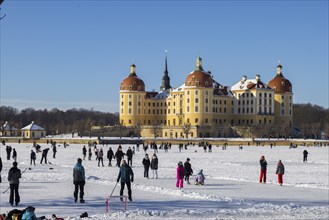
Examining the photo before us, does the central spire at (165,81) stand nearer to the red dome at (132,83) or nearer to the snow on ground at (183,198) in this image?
the red dome at (132,83)

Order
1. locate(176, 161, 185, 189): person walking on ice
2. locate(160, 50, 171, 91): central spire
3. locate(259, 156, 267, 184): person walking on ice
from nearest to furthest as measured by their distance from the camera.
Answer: locate(176, 161, 185, 189): person walking on ice → locate(259, 156, 267, 184): person walking on ice → locate(160, 50, 171, 91): central spire

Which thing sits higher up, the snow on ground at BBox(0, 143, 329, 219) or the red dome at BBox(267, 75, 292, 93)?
the red dome at BBox(267, 75, 292, 93)

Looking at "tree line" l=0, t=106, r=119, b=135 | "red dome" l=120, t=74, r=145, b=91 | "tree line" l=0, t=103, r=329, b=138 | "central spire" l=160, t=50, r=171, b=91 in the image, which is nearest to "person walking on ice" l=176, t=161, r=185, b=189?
"red dome" l=120, t=74, r=145, b=91

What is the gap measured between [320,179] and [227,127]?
7713 cm

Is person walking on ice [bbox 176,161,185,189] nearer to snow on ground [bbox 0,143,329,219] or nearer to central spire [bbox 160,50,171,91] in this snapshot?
snow on ground [bbox 0,143,329,219]

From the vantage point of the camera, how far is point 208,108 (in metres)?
103

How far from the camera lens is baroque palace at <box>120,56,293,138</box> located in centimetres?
10025

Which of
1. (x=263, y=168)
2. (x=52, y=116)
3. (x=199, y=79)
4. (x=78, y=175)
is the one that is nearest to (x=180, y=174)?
(x=263, y=168)

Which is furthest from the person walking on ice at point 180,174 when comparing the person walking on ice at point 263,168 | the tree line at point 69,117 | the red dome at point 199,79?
the tree line at point 69,117

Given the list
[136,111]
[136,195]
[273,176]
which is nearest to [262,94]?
[136,111]

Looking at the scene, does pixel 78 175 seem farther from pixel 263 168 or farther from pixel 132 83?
pixel 132 83

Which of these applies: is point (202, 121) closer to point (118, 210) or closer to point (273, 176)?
point (273, 176)

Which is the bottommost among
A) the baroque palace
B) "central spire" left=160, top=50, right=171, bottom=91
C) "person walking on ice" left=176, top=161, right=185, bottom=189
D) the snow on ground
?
the snow on ground

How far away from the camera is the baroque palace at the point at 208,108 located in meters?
100
